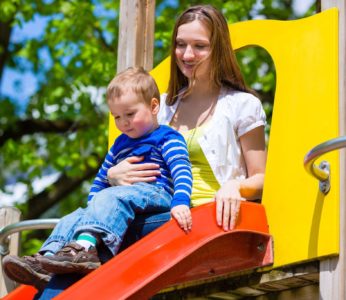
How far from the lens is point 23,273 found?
3.98m

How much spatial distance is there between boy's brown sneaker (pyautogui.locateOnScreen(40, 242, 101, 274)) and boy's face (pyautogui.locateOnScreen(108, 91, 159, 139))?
60cm

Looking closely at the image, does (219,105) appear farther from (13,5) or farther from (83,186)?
(83,186)

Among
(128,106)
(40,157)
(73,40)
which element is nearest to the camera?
(128,106)

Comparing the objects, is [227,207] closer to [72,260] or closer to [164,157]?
[164,157]

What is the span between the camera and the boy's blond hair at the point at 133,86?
422cm

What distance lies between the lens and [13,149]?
37.6 ft

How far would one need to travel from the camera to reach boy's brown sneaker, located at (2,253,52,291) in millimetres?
3930

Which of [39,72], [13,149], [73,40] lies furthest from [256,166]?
[39,72]

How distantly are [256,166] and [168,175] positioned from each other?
49 centimetres

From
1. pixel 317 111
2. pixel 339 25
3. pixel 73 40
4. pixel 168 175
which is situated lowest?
pixel 168 175

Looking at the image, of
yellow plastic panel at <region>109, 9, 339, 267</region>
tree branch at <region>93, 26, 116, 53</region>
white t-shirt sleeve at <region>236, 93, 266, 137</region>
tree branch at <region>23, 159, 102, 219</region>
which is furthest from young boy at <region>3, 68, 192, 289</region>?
tree branch at <region>23, 159, 102, 219</region>

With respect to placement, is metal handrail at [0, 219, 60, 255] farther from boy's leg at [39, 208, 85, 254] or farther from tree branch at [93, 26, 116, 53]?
tree branch at [93, 26, 116, 53]

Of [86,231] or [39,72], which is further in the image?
[39,72]

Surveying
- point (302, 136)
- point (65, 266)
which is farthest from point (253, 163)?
point (65, 266)
